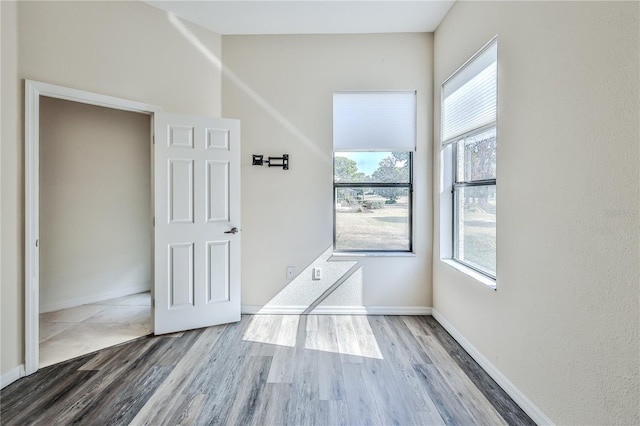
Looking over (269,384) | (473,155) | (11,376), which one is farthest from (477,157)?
(11,376)

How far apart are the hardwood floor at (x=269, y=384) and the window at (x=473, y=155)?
2.81ft

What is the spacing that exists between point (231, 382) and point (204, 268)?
1.19 meters

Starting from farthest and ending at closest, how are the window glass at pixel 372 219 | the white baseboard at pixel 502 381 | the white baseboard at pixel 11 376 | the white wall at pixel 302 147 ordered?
→ the window glass at pixel 372 219, the white wall at pixel 302 147, the white baseboard at pixel 11 376, the white baseboard at pixel 502 381

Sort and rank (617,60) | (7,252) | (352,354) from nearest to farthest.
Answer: (617,60)
(7,252)
(352,354)

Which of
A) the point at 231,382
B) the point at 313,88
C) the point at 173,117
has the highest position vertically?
the point at 313,88

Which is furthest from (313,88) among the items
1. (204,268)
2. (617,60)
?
(617,60)

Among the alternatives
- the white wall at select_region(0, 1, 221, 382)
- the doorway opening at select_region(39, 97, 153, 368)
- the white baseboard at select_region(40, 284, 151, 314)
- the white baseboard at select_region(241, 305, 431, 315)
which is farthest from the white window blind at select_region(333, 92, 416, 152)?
the white baseboard at select_region(40, 284, 151, 314)

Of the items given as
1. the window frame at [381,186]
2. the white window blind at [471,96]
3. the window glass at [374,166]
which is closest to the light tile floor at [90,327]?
the window frame at [381,186]

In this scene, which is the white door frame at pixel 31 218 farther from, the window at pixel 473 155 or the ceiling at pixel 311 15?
the window at pixel 473 155

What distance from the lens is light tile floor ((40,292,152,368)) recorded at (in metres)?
2.40

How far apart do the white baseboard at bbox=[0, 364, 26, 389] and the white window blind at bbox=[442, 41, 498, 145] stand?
3793mm

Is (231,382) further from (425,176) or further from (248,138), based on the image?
(425,176)

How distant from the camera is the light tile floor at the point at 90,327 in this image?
2.40 m

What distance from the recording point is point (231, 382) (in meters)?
1.98
